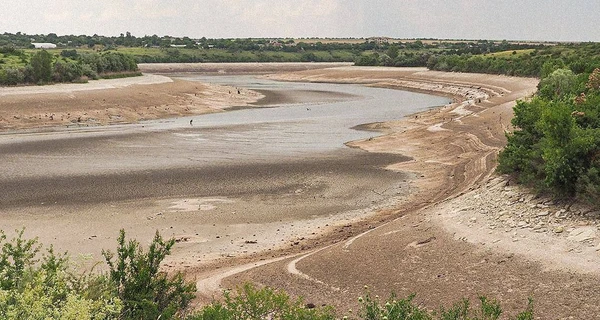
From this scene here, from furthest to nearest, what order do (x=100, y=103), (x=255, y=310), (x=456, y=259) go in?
(x=100, y=103)
(x=456, y=259)
(x=255, y=310)

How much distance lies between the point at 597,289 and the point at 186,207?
14336mm

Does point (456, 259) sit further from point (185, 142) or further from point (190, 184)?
point (185, 142)

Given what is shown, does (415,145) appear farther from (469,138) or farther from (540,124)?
(540,124)

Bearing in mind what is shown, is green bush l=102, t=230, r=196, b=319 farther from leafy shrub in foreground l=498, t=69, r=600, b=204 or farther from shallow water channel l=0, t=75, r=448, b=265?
leafy shrub in foreground l=498, t=69, r=600, b=204

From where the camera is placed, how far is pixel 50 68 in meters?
62.0

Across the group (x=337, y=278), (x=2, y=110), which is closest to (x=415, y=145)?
(x=337, y=278)

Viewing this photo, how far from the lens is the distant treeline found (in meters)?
58.0

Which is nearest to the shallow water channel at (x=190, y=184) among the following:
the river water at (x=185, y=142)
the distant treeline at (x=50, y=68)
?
the river water at (x=185, y=142)

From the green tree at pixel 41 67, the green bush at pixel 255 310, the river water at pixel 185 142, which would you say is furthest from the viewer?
the green tree at pixel 41 67

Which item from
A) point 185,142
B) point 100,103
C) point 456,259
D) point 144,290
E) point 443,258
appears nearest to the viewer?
point 144,290

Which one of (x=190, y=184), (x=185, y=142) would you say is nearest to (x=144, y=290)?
(x=190, y=184)

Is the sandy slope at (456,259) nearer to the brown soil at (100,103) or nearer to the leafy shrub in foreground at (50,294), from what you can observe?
the leafy shrub in foreground at (50,294)

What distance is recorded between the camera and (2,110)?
47000mm

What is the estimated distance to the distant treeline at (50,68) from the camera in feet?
190
